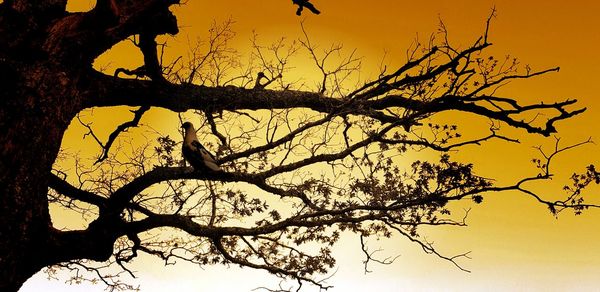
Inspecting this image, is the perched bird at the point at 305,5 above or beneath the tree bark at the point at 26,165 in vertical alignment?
above

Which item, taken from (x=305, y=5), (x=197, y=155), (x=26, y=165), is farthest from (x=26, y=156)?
(x=305, y=5)

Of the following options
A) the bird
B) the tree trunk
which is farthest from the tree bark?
the bird

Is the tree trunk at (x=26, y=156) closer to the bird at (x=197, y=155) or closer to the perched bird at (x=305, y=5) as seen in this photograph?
the bird at (x=197, y=155)

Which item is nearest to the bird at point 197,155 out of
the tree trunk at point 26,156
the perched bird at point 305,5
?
the tree trunk at point 26,156

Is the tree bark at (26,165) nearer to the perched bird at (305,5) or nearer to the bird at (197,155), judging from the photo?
the bird at (197,155)

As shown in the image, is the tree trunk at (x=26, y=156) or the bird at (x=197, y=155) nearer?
the tree trunk at (x=26, y=156)

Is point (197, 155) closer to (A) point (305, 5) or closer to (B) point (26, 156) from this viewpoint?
(B) point (26, 156)

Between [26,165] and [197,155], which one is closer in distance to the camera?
[26,165]

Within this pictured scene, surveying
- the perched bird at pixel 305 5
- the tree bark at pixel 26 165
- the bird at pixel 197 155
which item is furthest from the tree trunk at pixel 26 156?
the perched bird at pixel 305 5

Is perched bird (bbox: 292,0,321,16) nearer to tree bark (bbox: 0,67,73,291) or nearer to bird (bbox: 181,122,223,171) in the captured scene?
bird (bbox: 181,122,223,171)

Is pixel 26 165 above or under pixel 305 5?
under

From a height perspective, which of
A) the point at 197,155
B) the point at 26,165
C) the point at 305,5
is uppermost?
the point at 305,5

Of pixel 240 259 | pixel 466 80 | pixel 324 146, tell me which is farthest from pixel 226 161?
pixel 466 80

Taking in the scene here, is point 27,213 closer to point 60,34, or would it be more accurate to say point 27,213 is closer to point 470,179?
point 60,34
